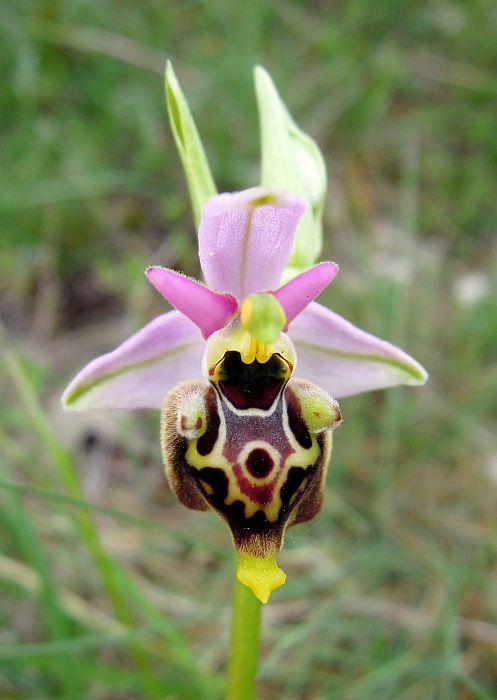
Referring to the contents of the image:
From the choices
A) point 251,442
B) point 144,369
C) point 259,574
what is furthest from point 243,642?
point 144,369

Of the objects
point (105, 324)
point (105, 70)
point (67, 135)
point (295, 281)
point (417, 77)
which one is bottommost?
point (295, 281)

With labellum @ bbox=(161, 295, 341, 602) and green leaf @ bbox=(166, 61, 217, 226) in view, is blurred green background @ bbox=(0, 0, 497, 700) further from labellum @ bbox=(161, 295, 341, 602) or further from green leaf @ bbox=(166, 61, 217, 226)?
green leaf @ bbox=(166, 61, 217, 226)

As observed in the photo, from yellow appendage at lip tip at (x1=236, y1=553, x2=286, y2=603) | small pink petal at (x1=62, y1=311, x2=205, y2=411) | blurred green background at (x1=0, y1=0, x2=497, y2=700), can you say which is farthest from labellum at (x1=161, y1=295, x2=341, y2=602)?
blurred green background at (x1=0, y1=0, x2=497, y2=700)

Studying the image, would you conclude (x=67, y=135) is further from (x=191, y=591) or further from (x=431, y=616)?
(x=431, y=616)

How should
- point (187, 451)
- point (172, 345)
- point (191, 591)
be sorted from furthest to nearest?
point (191, 591) < point (172, 345) < point (187, 451)

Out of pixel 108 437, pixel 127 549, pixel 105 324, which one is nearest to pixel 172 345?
pixel 127 549

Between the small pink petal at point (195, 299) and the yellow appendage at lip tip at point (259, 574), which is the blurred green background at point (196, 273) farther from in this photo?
the small pink petal at point (195, 299)

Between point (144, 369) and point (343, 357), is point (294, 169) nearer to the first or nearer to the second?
point (343, 357)
